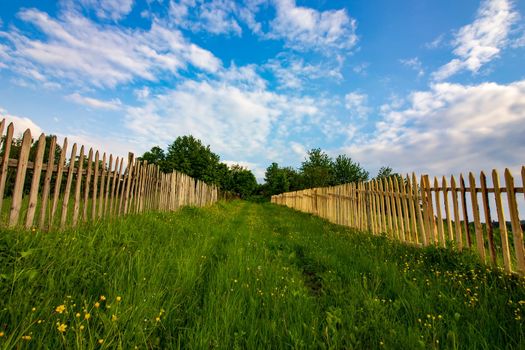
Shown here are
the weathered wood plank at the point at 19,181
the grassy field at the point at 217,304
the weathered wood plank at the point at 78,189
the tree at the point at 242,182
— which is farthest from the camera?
the tree at the point at 242,182

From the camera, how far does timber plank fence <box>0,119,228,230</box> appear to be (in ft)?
12.1

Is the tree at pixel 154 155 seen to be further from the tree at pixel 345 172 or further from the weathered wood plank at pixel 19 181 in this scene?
the weathered wood plank at pixel 19 181

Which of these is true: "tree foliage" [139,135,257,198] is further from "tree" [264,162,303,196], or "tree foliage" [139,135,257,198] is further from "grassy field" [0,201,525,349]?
"grassy field" [0,201,525,349]

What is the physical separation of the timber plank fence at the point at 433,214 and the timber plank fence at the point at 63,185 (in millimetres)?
7178

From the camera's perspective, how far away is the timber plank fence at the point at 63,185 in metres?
3.69

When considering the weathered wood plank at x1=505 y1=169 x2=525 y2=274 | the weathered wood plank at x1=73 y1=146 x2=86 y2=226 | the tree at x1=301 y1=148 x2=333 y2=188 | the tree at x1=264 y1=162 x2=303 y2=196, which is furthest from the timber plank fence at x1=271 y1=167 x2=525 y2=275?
the tree at x1=264 y1=162 x2=303 y2=196

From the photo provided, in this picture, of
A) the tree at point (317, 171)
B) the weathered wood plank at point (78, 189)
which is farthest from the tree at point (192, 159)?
the weathered wood plank at point (78, 189)

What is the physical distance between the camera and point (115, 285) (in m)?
2.46

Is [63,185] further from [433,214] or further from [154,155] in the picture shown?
[154,155]

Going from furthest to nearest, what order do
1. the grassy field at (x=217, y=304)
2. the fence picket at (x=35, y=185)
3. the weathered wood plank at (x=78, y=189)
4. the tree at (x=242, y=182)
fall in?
the tree at (x=242, y=182) → the weathered wood plank at (x=78, y=189) → the fence picket at (x=35, y=185) → the grassy field at (x=217, y=304)

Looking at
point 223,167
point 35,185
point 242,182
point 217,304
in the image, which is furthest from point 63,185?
point 242,182

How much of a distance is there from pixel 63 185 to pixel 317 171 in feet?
108

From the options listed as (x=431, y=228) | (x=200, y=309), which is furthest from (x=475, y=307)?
(x=431, y=228)

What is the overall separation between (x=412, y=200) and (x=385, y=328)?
17.3 ft
